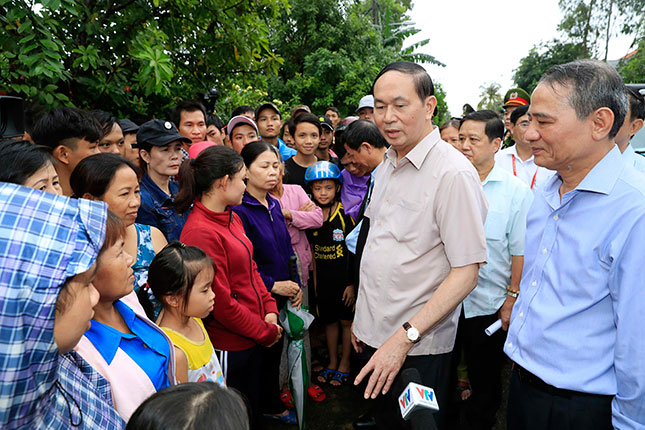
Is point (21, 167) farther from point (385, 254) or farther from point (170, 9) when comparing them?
point (170, 9)

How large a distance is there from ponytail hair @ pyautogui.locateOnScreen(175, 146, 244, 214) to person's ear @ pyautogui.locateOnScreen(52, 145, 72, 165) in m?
0.82

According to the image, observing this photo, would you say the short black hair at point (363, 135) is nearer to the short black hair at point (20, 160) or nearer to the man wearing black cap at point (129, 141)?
the man wearing black cap at point (129, 141)

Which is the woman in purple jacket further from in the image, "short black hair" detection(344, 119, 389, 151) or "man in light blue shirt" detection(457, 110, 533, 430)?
"man in light blue shirt" detection(457, 110, 533, 430)

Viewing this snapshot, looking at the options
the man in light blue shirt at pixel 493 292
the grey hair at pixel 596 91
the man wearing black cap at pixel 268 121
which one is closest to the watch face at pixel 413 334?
the grey hair at pixel 596 91

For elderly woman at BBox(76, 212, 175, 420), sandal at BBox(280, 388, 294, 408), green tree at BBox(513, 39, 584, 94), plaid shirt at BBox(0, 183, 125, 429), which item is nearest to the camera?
plaid shirt at BBox(0, 183, 125, 429)

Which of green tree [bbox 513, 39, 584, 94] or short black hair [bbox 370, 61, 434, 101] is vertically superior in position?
green tree [bbox 513, 39, 584, 94]

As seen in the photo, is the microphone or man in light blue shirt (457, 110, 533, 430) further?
→ man in light blue shirt (457, 110, 533, 430)

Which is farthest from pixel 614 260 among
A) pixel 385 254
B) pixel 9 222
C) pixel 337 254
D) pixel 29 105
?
pixel 29 105

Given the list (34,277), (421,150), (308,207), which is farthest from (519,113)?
(34,277)

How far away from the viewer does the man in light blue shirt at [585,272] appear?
140 cm

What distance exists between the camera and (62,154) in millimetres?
2686

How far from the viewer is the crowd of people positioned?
93 cm

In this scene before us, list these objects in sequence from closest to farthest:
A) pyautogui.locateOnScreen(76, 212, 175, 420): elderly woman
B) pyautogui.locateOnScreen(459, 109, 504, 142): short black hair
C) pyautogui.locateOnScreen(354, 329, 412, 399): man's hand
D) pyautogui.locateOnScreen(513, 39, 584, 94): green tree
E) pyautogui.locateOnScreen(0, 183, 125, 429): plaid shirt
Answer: pyautogui.locateOnScreen(0, 183, 125, 429): plaid shirt
pyautogui.locateOnScreen(76, 212, 175, 420): elderly woman
pyautogui.locateOnScreen(354, 329, 412, 399): man's hand
pyautogui.locateOnScreen(459, 109, 504, 142): short black hair
pyautogui.locateOnScreen(513, 39, 584, 94): green tree

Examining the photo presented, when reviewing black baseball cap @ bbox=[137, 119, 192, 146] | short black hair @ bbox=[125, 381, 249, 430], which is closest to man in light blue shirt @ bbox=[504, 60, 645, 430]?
short black hair @ bbox=[125, 381, 249, 430]
